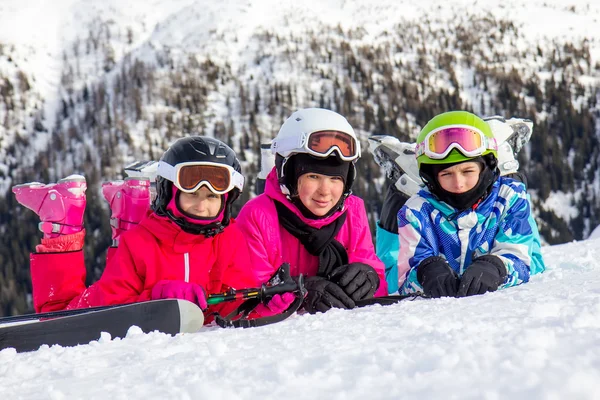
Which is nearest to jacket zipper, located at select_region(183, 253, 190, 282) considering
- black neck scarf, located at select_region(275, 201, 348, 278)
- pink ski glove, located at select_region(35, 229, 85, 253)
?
black neck scarf, located at select_region(275, 201, 348, 278)

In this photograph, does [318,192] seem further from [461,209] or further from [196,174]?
[461,209]

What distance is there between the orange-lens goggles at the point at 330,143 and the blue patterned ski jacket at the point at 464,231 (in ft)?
2.02

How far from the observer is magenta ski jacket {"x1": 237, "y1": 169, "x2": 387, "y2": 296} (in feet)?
13.7

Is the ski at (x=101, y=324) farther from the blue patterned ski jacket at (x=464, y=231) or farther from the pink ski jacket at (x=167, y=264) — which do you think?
the blue patterned ski jacket at (x=464, y=231)

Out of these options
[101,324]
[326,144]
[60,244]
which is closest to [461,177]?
[326,144]

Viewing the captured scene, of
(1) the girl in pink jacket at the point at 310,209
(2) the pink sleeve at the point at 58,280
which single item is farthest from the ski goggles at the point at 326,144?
(2) the pink sleeve at the point at 58,280

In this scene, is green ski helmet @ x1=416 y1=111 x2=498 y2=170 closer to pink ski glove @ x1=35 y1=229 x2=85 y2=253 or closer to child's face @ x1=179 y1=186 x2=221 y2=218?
child's face @ x1=179 y1=186 x2=221 y2=218

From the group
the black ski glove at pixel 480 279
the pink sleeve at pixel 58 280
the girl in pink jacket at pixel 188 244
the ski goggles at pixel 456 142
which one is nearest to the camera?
the black ski glove at pixel 480 279

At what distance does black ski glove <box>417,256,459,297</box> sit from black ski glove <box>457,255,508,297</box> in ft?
0.26

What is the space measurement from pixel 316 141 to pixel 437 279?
4.43 feet

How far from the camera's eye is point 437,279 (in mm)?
3590

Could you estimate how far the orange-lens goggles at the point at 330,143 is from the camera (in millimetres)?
4203

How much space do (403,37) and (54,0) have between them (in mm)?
85366

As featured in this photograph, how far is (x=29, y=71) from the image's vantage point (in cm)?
11519
